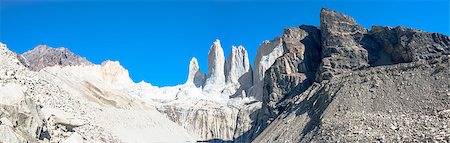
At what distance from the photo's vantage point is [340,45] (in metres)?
68.2

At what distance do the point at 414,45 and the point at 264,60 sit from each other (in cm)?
5735

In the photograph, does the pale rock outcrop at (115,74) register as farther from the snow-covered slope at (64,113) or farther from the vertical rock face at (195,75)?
the snow-covered slope at (64,113)

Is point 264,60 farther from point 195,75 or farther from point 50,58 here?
point 50,58

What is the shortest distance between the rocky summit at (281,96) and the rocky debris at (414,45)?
134 millimetres

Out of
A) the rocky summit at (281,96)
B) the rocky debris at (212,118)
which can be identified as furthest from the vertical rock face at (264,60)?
A: the rocky debris at (212,118)

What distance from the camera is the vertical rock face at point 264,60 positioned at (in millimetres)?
112188

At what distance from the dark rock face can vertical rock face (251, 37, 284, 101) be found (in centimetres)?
3823

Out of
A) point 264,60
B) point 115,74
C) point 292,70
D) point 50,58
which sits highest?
point 115,74

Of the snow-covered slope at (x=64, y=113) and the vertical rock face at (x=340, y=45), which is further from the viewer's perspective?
the vertical rock face at (x=340, y=45)

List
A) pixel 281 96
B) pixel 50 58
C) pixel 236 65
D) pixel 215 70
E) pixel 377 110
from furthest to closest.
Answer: pixel 215 70, pixel 236 65, pixel 50 58, pixel 281 96, pixel 377 110

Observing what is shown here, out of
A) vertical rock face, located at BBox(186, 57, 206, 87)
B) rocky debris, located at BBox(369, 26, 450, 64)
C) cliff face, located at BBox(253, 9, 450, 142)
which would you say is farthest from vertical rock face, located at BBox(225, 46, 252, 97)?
rocky debris, located at BBox(369, 26, 450, 64)

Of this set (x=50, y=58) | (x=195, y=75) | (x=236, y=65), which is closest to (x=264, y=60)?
(x=236, y=65)

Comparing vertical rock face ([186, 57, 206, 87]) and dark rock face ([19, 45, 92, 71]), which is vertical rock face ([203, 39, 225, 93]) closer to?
vertical rock face ([186, 57, 206, 87])

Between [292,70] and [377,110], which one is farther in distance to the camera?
[292,70]
